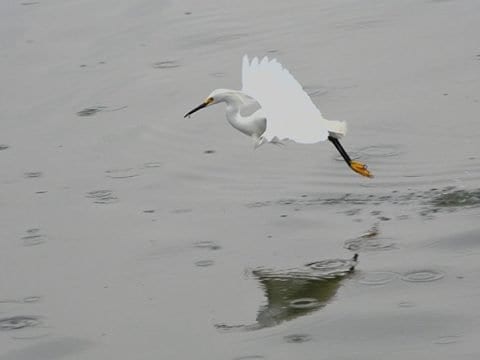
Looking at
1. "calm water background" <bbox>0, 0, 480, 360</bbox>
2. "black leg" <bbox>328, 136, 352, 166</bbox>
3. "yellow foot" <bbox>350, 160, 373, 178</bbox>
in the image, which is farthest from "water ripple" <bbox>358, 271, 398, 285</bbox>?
"black leg" <bbox>328, 136, 352, 166</bbox>

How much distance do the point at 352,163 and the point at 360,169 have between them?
0.34 ft

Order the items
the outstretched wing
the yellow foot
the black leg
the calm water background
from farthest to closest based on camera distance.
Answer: the black leg < the yellow foot < the outstretched wing < the calm water background

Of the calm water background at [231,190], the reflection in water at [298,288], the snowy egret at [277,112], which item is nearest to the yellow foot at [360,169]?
the snowy egret at [277,112]

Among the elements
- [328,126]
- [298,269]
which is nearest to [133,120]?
[328,126]

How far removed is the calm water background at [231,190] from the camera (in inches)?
233

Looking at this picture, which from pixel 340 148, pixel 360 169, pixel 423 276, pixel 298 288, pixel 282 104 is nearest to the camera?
pixel 423 276

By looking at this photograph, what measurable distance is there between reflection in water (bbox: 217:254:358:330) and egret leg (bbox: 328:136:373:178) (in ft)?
3.37

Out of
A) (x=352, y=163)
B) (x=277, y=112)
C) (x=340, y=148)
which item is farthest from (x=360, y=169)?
(x=277, y=112)

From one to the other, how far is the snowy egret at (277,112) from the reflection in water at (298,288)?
76cm

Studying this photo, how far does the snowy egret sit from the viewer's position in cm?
720

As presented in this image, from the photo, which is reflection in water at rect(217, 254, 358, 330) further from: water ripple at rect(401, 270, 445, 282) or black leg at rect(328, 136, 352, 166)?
black leg at rect(328, 136, 352, 166)

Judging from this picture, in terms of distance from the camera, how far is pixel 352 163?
764cm

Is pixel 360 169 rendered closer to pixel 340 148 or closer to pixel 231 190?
pixel 340 148

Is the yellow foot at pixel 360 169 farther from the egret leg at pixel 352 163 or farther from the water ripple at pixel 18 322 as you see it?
the water ripple at pixel 18 322
